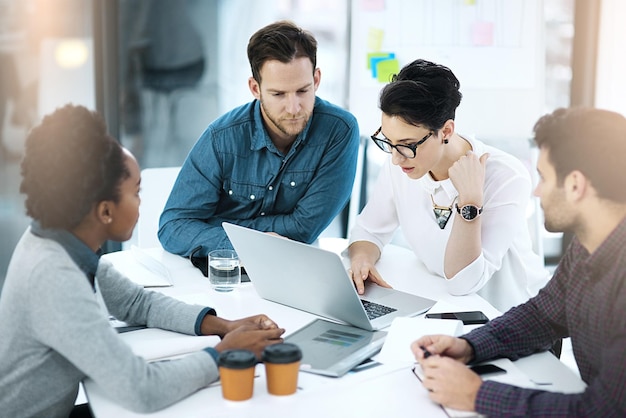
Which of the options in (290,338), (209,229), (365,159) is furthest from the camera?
(365,159)

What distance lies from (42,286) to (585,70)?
11.4 ft

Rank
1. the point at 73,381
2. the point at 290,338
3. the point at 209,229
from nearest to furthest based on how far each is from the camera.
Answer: the point at 73,381
the point at 290,338
the point at 209,229

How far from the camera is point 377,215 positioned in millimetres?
2418

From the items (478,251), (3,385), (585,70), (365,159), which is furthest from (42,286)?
(585,70)

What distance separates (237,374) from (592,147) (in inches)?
29.3

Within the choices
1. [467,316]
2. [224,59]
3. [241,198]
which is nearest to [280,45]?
[241,198]

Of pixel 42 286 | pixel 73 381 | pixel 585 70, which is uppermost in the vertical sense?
pixel 585 70

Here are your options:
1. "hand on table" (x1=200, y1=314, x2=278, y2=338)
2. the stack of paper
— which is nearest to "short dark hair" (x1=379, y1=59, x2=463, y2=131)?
the stack of paper

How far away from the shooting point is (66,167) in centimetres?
139

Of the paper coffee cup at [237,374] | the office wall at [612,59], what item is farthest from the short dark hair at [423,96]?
the office wall at [612,59]

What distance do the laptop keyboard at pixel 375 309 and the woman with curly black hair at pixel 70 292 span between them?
0.47 meters

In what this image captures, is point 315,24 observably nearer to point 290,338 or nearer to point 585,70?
point 585,70

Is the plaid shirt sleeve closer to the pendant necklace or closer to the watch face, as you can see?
the watch face

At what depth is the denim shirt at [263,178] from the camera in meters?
2.50
